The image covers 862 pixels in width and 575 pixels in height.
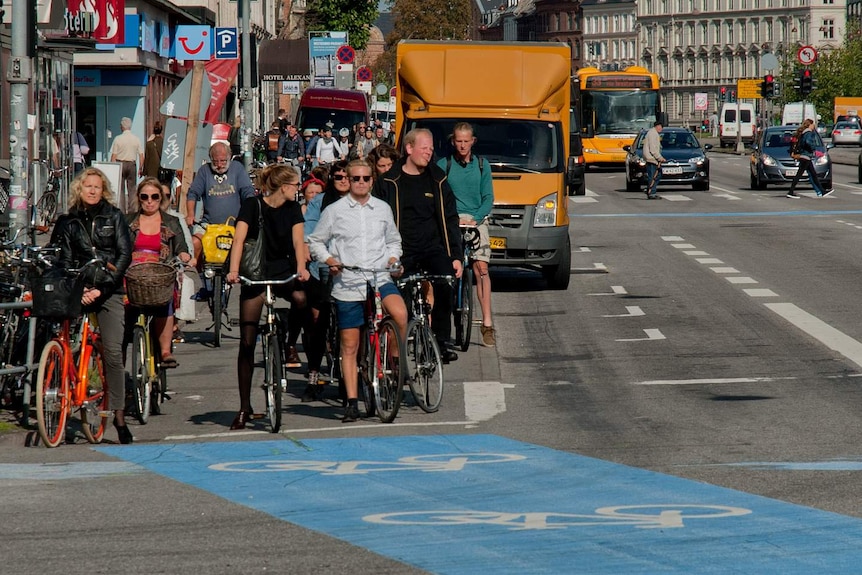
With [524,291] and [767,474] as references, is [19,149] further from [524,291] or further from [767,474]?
[524,291]

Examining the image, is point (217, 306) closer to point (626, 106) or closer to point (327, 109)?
point (626, 106)

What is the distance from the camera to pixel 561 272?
18.8m

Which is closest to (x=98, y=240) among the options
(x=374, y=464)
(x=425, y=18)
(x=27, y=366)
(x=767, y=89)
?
(x=27, y=366)

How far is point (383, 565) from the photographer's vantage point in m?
6.42

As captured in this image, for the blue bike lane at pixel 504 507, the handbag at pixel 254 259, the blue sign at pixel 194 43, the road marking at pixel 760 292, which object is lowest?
the blue bike lane at pixel 504 507

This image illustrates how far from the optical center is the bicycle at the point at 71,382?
9594mm

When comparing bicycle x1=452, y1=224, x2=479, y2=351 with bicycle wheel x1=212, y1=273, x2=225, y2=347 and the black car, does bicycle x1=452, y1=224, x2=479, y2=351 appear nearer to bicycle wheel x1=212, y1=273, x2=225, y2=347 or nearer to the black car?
bicycle wheel x1=212, y1=273, x2=225, y2=347

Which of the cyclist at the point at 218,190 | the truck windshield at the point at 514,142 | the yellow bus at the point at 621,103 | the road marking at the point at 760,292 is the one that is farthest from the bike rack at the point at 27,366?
the yellow bus at the point at 621,103

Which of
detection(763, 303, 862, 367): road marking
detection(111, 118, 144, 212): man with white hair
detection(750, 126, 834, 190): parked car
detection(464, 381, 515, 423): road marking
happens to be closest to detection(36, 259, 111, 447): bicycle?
detection(464, 381, 515, 423): road marking

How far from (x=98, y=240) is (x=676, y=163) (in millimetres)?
31710

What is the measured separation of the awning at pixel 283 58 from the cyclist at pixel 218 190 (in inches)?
1624

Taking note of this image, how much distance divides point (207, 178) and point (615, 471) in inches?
319

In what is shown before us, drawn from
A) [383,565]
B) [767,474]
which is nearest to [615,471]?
[767,474]

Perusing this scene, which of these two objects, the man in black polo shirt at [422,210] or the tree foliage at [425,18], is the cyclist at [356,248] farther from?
the tree foliage at [425,18]
